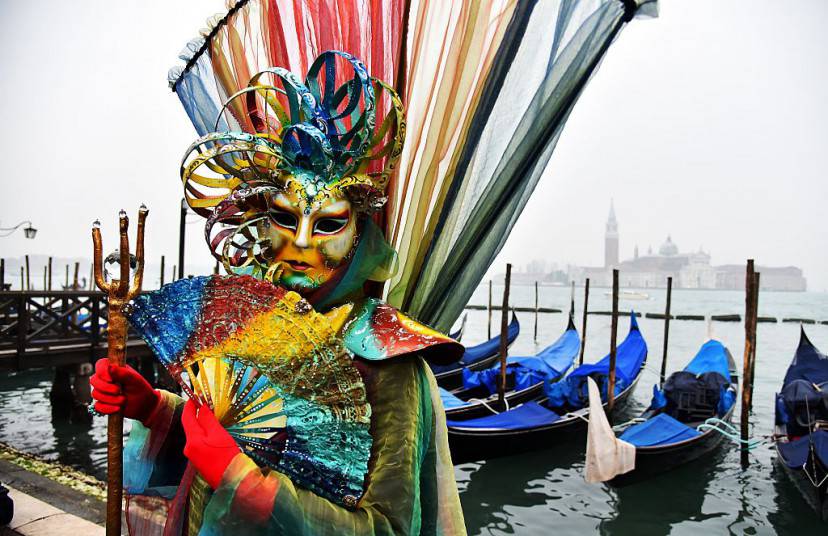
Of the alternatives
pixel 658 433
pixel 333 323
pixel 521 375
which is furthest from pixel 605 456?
pixel 333 323

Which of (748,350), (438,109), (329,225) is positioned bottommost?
(748,350)

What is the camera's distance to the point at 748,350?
9.65 meters

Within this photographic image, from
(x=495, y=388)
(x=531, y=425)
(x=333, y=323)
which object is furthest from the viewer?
(x=495, y=388)

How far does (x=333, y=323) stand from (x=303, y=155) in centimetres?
41

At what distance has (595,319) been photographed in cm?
5881

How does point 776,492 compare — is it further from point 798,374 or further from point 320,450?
point 320,450

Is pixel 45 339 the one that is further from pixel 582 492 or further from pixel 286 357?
pixel 286 357

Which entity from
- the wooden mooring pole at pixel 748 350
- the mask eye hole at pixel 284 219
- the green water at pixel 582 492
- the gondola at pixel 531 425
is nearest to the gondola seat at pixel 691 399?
the wooden mooring pole at pixel 748 350

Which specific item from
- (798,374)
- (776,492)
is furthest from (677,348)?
(776,492)

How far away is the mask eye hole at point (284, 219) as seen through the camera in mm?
1351

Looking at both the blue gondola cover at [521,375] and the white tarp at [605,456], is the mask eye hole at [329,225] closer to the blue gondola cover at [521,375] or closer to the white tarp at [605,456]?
the white tarp at [605,456]

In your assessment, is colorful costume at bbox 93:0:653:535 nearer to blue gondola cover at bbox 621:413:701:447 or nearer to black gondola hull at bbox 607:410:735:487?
black gondola hull at bbox 607:410:735:487

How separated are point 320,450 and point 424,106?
0.92 meters

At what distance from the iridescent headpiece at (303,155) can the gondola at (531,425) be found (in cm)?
770
